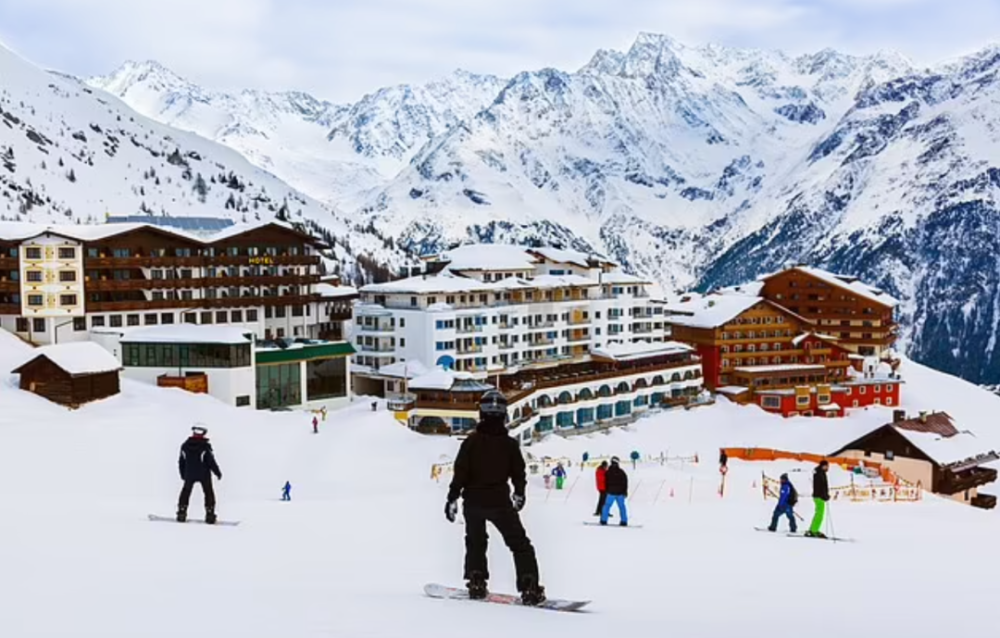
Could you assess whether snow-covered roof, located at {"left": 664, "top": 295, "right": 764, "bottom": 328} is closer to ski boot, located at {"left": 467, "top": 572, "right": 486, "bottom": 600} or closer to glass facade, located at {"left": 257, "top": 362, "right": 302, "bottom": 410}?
glass facade, located at {"left": 257, "top": 362, "right": 302, "bottom": 410}

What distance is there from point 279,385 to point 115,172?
107m

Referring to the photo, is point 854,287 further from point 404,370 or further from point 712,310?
point 404,370

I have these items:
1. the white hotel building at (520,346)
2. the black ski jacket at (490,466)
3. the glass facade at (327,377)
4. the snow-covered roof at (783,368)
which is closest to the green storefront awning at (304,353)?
the glass facade at (327,377)

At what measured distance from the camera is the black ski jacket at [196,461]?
18.1 m

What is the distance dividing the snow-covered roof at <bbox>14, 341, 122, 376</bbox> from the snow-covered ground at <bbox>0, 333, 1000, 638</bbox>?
25.2ft

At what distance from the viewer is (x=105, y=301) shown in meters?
60.8

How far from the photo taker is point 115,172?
155250 millimetres

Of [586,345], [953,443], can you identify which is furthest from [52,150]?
[953,443]

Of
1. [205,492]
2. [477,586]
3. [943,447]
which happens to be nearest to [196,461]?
[205,492]

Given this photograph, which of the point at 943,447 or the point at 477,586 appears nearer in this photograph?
the point at 477,586

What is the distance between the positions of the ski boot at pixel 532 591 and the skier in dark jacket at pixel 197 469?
27.5 feet

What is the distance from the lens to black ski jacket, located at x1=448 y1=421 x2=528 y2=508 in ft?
36.9

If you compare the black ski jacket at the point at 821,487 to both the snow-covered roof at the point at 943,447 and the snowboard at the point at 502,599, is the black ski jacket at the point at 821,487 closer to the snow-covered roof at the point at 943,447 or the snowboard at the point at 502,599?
the snowboard at the point at 502,599

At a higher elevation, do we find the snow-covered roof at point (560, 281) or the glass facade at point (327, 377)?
the snow-covered roof at point (560, 281)
